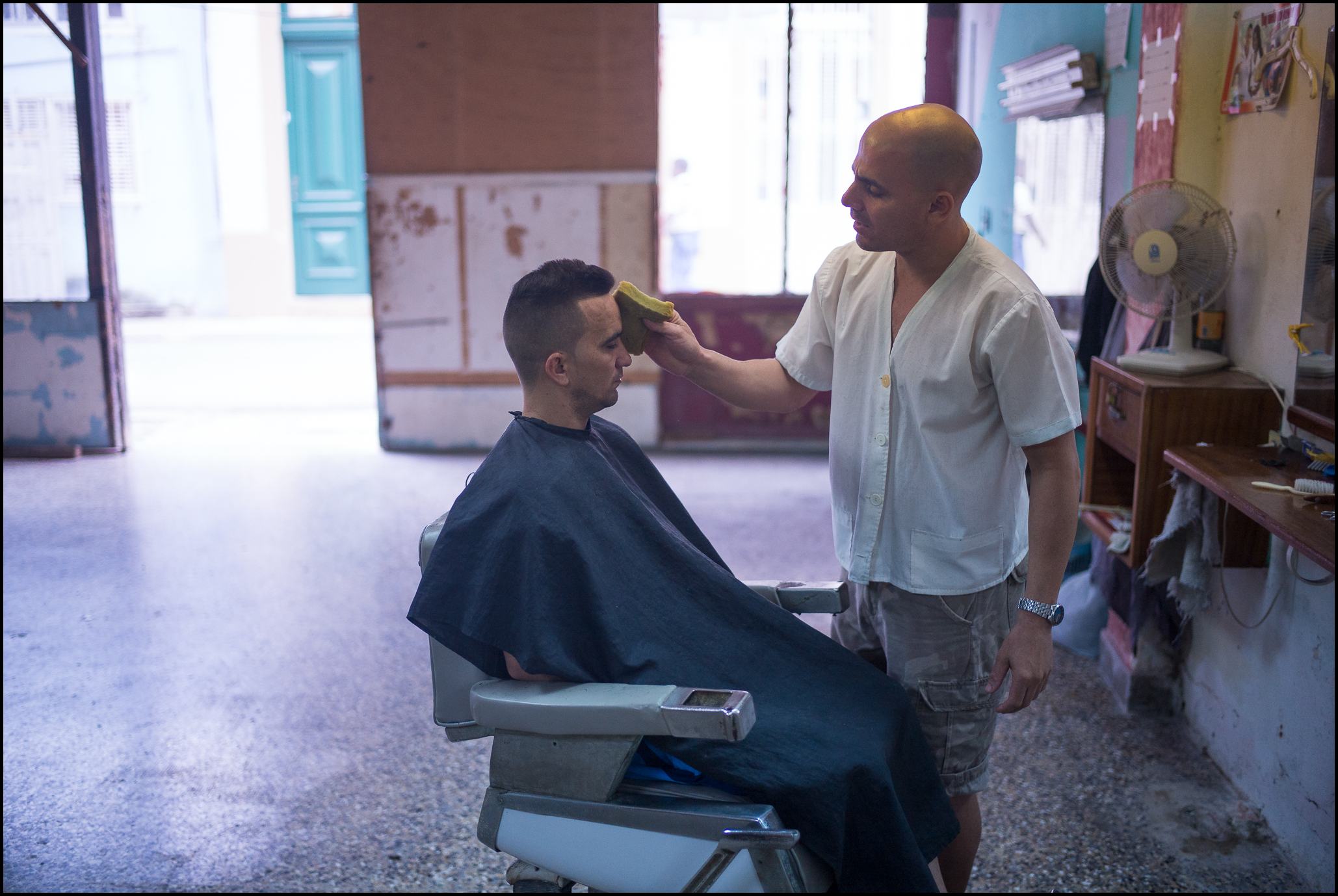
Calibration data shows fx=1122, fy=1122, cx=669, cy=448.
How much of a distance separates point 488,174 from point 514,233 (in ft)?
1.04

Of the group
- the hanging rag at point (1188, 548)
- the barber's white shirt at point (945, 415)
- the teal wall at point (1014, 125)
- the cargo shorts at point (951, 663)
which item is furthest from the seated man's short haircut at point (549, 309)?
the teal wall at point (1014, 125)

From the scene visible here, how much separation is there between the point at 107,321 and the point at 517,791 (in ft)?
16.7

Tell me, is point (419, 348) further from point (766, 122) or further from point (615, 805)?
point (615, 805)

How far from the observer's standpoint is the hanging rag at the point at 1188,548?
7.89ft

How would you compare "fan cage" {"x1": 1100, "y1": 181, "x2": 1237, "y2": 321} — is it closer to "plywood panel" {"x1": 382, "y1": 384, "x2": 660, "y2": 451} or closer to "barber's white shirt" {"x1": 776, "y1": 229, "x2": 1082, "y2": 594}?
"barber's white shirt" {"x1": 776, "y1": 229, "x2": 1082, "y2": 594}

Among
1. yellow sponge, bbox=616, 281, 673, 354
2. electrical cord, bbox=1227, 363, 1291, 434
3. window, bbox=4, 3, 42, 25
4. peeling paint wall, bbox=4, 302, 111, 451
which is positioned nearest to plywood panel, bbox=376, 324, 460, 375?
peeling paint wall, bbox=4, 302, 111, 451

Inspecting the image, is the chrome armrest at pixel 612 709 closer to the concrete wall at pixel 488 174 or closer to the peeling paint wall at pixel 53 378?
the concrete wall at pixel 488 174

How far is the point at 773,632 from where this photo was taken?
174 centimetres

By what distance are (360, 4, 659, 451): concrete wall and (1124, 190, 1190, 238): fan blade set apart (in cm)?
322

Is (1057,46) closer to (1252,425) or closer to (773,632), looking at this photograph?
(1252,425)

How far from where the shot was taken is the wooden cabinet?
2430 millimetres

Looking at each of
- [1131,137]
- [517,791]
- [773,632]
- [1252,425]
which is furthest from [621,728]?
[1131,137]

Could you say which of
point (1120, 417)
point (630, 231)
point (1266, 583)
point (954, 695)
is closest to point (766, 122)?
point (630, 231)

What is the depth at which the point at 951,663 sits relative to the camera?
1780mm
